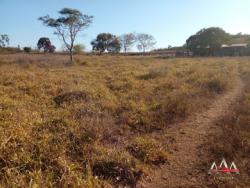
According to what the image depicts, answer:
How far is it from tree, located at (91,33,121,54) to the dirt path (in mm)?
67390

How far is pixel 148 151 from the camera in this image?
5.10 m

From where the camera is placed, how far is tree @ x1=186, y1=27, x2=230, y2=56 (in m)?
54.1

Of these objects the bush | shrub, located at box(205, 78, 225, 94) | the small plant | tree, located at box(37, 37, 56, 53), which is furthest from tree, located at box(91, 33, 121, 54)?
the small plant

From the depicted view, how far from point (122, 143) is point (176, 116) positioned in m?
2.35

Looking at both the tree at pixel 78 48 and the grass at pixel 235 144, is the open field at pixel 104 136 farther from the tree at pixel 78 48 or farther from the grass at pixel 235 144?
the tree at pixel 78 48

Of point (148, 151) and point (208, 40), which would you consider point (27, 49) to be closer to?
point (208, 40)

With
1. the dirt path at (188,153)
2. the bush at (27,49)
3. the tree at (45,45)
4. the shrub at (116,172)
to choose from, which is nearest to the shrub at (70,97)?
the dirt path at (188,153)

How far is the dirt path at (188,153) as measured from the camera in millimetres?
4301

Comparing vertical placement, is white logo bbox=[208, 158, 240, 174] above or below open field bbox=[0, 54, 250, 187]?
below

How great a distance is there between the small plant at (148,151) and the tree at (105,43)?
6990 cm

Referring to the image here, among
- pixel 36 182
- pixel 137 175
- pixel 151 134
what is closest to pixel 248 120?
pixel 151 134

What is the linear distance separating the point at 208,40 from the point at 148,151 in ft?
175

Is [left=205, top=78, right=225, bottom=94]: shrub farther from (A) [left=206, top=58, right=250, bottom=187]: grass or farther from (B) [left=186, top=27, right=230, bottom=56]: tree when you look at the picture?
(B) [left=186, top=27, right=230, bottom=56]: tree

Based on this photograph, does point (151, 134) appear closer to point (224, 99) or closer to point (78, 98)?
point (78, 98)
